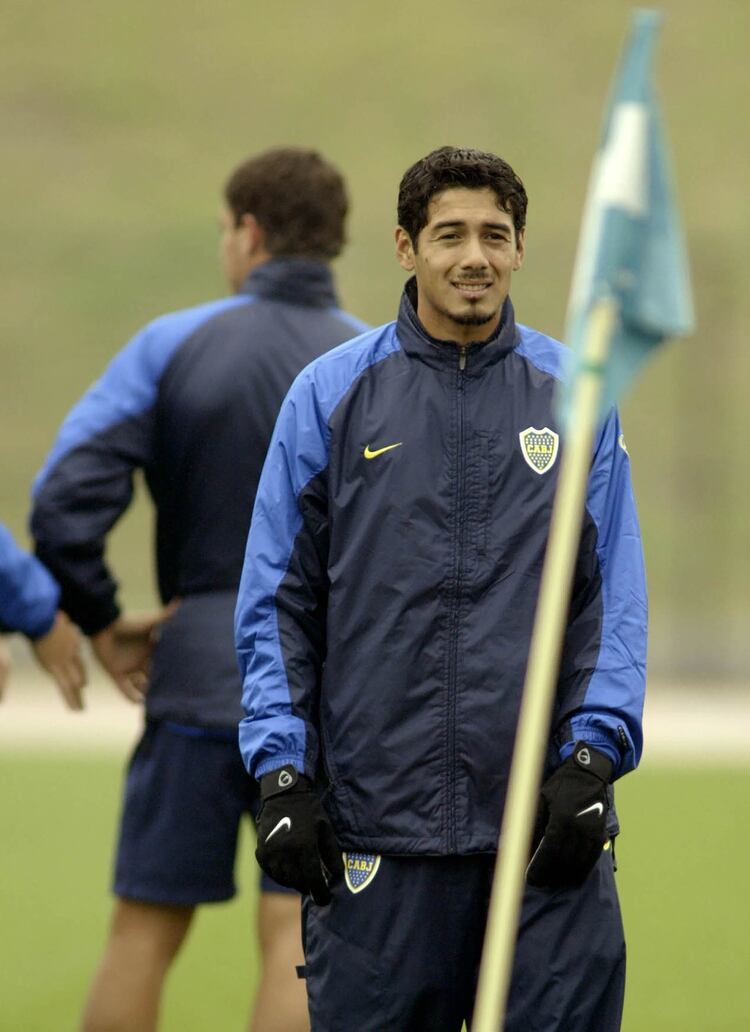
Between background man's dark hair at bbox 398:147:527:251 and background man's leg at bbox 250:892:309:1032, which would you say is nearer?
background man's dark hair at bbox 398:147:527:251

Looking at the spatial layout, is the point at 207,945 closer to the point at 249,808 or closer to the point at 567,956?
the point at 249,808

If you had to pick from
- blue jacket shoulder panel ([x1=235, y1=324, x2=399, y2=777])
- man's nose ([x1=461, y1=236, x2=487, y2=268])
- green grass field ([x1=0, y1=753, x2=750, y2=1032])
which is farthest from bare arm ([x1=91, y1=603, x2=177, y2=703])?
man's nose ([x1=461, y1=236, x2=487, y2=268])

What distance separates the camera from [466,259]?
3.71 metres

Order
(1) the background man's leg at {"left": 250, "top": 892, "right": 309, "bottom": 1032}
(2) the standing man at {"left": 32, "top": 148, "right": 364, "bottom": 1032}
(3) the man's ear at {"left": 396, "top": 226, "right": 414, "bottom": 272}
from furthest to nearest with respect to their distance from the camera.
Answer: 1. (2) the standing man at {"left": 32, "top": 148, "right": 364, "bottom": 1032}
2. (1) the background man's leg at {"left": 250, "top": 892, "right": 309, "bottom": 1032}
3. (3) the man's ear at {"left": 396, "top": 226, "right": 414, "bottom": 272}

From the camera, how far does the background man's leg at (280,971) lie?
4.71 meters

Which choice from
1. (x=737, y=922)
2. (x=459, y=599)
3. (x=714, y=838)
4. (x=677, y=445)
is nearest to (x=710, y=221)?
(x=677, y=445)

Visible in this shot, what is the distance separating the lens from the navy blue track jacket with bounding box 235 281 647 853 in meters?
3.62

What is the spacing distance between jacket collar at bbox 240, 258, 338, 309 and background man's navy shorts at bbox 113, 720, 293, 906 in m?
1.04

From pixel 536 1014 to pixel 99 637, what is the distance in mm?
2017

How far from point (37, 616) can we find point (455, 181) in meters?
1.79

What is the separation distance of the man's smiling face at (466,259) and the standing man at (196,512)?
1214 mm

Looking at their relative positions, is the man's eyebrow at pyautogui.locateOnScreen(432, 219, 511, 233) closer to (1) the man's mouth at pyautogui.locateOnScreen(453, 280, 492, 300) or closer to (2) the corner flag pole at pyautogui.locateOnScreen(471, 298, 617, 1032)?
(1) the man's mouth at pyautogui.locateOnScreen(453, 280, 492, 300)

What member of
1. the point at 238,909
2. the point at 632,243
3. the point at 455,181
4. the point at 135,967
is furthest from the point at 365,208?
the point at 632,243

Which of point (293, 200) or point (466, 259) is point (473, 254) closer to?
point (466, 259)
